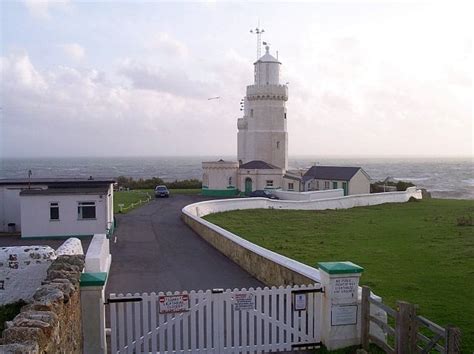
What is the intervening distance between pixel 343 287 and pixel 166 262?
9.44m

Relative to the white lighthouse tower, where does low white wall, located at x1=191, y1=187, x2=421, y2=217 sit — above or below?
below

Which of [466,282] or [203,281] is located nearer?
[466,282]

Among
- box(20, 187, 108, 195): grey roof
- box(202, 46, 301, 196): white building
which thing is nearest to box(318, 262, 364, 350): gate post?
box(20, 187, 108, 195): grey roof

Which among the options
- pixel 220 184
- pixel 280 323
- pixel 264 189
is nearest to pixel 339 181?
pixel 264 189

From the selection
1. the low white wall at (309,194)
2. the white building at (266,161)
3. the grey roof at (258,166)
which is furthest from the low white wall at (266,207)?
the grey roof at (258,166)

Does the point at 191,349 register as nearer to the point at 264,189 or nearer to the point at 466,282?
the point at 466,282

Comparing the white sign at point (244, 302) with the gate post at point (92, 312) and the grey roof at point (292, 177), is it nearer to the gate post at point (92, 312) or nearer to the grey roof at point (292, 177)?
the gate post at point (92, 312)

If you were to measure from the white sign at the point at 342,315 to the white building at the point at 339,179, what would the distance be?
34.7 m

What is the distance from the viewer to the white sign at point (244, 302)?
827 centimetres

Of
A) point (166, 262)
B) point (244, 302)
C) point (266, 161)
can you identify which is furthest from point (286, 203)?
point (244, 302)

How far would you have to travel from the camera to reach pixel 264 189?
1778 inches

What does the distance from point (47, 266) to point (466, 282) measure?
9570mm

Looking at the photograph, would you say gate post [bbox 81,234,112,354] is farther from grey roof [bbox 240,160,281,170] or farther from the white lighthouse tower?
the white lighthouse tower

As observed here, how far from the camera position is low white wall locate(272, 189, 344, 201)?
1475 inches
